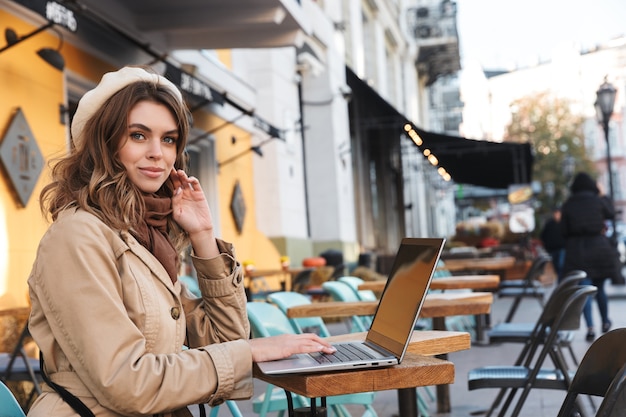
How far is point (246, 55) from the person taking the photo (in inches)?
572

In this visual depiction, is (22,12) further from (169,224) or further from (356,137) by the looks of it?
(356,137)

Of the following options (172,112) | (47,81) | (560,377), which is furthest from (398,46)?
(172,112)

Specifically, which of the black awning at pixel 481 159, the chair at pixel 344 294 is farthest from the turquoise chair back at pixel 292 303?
the black awning at pixel 481 159

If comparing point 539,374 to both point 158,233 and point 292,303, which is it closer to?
point 292,303

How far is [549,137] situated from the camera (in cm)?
4250

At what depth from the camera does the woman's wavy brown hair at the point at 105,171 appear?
233 cm

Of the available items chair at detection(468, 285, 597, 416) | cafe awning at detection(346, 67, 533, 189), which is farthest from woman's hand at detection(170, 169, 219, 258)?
cafe awning at detection(346, 67, 533, 189)

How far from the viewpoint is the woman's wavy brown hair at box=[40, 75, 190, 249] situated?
2.33m

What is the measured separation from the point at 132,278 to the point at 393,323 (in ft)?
2.50

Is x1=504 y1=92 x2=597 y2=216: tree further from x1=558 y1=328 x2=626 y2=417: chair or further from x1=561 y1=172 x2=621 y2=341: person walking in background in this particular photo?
x1=558 y1=328 x2=626 y2=417: chair

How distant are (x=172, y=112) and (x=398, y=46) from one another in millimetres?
29164

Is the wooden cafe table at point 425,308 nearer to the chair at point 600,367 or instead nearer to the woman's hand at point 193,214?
the chair at point 600,367

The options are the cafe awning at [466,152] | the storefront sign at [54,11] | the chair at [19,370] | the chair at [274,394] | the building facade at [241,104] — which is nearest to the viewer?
the chair at [274,394]

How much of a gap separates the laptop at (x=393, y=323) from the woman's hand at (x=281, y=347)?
0.07 ft
